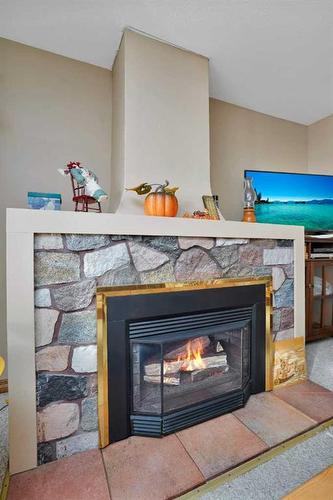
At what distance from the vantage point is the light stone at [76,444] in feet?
3.56

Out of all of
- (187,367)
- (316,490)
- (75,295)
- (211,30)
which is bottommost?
(316,490)

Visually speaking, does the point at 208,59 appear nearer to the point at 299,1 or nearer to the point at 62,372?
the point at 299,1

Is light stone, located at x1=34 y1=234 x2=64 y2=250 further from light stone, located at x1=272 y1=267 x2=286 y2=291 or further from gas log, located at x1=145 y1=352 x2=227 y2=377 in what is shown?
light stone, located at x1=272 y1=267 x2=286 y2=291

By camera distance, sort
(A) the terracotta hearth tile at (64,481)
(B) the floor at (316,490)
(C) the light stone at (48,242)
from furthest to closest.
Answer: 1. (C) the light stone at (48,242)
2. (A) the terracotta hearth tile at (64,481)
3. (B) the floor at (316,490)

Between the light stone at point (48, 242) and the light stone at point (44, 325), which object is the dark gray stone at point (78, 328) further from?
the light stone at point (48, 242)

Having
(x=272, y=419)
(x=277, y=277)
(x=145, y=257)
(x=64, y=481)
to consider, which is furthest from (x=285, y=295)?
(x=64, y=481)

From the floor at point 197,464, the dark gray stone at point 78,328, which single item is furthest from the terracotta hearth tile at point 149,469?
the dark gray stone at point 78,328

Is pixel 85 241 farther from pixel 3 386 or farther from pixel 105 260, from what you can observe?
pixel 3 386

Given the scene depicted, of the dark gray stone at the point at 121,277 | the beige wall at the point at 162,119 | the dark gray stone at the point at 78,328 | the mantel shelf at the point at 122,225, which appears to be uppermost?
the beige wall at the point at 162,119

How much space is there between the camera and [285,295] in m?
1.65

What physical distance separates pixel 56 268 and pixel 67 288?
105 mm

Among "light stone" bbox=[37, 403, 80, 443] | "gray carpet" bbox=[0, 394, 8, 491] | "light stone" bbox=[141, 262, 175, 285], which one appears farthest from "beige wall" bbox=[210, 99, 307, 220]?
"gray carpet" bbox=[0, 394, 8, 491]

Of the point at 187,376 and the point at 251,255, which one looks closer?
the point at 187,376

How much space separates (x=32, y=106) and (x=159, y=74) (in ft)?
3.04
